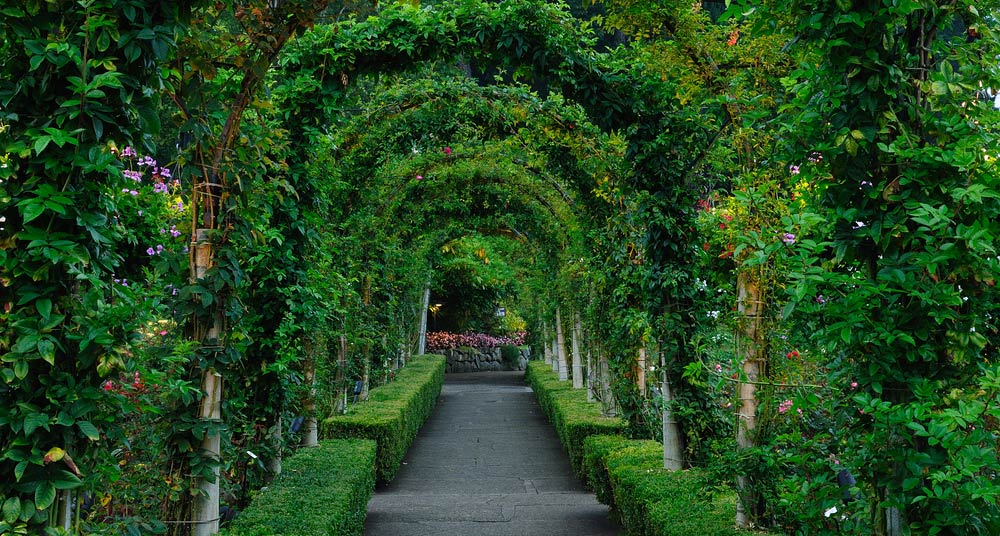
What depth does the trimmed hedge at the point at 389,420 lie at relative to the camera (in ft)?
27.5

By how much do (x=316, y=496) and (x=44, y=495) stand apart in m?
2.70

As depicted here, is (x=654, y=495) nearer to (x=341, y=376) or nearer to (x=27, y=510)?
(x=27, y=510)

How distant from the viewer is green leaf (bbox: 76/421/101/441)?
225 centimetres

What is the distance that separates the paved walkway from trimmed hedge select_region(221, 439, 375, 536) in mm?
678

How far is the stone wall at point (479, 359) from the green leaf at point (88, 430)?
2311 cm

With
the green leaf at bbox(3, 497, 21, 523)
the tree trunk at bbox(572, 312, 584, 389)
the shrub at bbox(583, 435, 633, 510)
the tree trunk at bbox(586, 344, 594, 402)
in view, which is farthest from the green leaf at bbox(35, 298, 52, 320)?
the tree trunk at bbox(572, 312, 584, 389)

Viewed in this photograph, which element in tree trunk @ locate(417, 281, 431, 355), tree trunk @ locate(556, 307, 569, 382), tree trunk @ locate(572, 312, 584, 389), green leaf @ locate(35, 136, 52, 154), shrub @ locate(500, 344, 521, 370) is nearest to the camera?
green leaf @ locate(35, 136, 52, 154)

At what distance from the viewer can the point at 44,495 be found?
2.21 m

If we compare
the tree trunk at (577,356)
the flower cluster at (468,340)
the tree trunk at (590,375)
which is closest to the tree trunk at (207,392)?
the tree trunk at (590,375)

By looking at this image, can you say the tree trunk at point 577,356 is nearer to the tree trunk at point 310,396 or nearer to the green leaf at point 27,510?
the tree trunk at point 310,396

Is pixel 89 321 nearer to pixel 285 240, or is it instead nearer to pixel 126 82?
pixel 126 82

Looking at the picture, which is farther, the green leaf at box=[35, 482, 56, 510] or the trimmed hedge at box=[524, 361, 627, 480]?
the trimmed hedge at box=[524, 361, 627, 480]

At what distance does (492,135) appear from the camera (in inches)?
319

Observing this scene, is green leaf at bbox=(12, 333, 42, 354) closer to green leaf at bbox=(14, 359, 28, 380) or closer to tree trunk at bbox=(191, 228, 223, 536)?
green leaf at bbox=(14, 359, 28, 380)
